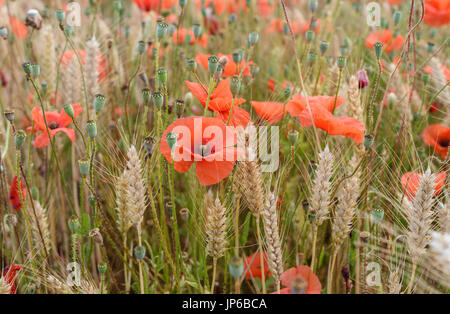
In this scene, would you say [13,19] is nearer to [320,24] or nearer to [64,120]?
[64,120]

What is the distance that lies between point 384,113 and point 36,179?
3.97 ft

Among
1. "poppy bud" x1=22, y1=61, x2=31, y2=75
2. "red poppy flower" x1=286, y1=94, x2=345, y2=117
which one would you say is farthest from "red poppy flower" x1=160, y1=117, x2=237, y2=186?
"poppy bud" x1=22, y1=61, x2=31, y2=75

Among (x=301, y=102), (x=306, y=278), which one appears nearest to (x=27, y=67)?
(x=301, y=102)

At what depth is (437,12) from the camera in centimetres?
164

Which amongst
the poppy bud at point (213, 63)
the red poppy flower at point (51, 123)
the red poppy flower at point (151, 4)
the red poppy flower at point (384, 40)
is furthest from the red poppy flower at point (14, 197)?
the red poppy flower at point (384, 40)

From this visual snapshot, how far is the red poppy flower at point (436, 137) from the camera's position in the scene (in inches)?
52.5

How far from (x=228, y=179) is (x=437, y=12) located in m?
1.07

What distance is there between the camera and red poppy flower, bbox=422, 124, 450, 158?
1334 mm

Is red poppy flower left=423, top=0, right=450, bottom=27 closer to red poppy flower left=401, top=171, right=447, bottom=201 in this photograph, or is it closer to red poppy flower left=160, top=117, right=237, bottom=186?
red poppy flower left=401, top=171, right=447, bottom=201

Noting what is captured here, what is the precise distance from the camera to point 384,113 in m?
1.62

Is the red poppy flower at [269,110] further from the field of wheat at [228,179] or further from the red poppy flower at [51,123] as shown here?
the red poppy flower at [51,123]

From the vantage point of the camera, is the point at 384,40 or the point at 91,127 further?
the point at 384,40

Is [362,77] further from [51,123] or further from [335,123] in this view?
[51,123]
